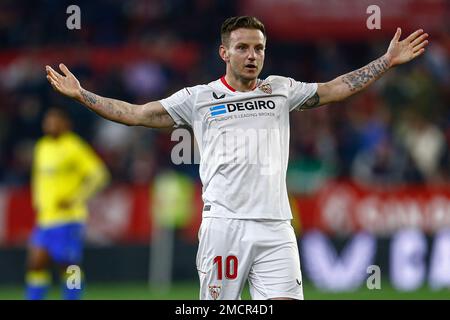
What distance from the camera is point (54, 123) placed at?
526 inches

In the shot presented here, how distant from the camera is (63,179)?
13.5 metres

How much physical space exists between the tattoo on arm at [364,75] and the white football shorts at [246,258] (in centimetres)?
111

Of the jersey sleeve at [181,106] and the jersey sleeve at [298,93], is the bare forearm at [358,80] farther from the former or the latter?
the jersey sleeve at [181,106]

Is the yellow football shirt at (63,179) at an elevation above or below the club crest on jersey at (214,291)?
above

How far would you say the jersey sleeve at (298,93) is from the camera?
7.83m

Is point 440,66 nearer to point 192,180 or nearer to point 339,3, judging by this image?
point 339,3

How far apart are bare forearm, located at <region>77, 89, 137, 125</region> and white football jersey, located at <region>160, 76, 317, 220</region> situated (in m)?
0.24

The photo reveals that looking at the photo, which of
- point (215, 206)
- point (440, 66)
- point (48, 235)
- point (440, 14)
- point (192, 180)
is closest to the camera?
point (215, 206)

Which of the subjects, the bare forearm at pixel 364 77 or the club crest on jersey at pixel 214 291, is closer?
the club crest on jersey at pixel 214 291

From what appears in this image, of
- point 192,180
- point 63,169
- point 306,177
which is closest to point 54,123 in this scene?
point 63,169

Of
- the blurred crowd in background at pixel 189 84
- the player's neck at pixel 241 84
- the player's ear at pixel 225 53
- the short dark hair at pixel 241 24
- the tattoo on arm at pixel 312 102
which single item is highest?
the blurred crowd in background at pixel 189 84

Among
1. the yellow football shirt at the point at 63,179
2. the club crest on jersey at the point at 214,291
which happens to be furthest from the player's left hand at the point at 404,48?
the yellow football shirt at the point at 63,179

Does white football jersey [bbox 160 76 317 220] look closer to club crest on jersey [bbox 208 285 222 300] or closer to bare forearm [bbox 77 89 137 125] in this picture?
bare forearm [bbox 77 89 137 125]

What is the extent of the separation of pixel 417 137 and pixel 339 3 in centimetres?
243
